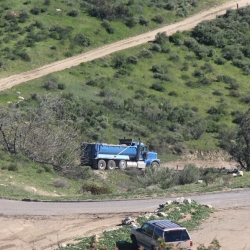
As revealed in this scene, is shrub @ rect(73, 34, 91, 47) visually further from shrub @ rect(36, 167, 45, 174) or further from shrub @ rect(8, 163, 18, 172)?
shrub @ rect(8, 163, 18, 172)

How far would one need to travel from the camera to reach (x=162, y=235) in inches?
786

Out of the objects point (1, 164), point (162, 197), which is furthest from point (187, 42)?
point (162, 197)

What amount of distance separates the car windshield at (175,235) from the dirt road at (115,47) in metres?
44.4

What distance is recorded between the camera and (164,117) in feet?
212

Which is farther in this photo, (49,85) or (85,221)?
(49,85)

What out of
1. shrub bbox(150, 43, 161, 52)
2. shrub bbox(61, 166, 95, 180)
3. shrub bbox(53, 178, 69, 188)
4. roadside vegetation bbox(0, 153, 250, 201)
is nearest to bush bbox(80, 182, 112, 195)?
roadside vegetation bbox(0, 153, 250, 201)

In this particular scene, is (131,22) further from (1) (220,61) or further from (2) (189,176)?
(2) (189,176)

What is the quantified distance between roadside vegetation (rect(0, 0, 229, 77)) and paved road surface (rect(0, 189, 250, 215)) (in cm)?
3828

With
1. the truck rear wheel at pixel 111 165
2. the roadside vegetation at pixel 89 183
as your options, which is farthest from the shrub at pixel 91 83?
the roadside vegetation at pixel 89 183

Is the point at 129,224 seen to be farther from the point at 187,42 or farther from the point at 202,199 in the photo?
the point at 187,42

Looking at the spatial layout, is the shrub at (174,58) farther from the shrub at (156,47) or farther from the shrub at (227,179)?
the shrub at (227,179)

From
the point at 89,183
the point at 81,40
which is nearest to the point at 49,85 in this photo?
the point at 81,40

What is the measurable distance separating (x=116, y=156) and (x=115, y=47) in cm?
3100

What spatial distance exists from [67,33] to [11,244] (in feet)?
185
